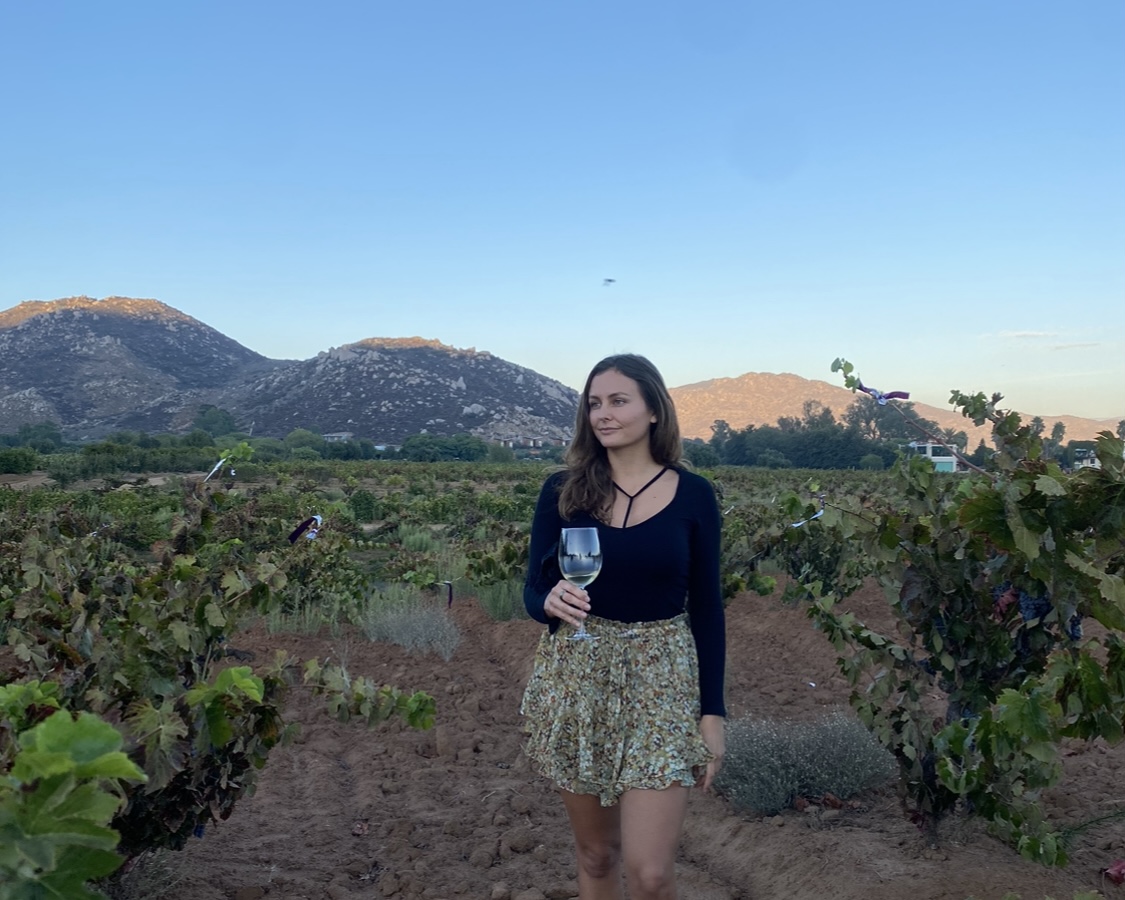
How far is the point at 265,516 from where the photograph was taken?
9016mm

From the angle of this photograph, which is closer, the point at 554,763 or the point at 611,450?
the point at 554,763

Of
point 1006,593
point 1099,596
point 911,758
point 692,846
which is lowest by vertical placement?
point 692,846

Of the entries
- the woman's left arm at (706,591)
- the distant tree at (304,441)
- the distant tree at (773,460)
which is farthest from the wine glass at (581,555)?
the distant tree at (773,460)

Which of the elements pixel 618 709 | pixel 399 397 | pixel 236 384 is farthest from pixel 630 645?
pixel 236 384

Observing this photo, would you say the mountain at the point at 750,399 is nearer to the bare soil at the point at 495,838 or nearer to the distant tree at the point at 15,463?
the distant tree at the point at 15,463

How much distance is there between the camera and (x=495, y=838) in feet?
11.9

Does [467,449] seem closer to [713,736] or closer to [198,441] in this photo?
[198,441]

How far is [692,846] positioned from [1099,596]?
2401 millimetres

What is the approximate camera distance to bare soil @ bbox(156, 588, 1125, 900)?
10.1 ft

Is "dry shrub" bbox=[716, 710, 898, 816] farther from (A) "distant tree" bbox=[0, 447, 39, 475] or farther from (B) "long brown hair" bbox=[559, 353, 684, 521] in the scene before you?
(A) "distant tree" bbox=[0, 447, 39, 475]

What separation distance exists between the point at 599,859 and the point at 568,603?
70cm

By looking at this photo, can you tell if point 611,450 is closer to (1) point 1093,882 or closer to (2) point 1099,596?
(2) point 1099,596

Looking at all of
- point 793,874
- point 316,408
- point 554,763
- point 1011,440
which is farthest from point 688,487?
point 316,408

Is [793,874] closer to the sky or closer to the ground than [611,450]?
closer to the ground
